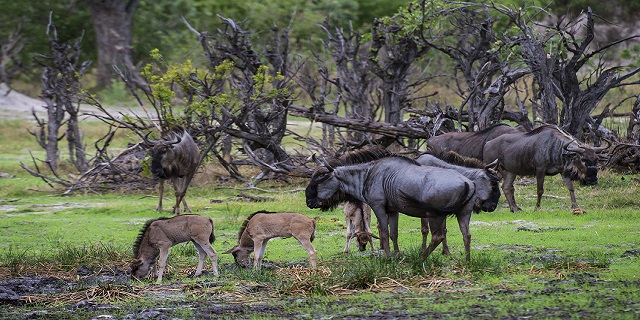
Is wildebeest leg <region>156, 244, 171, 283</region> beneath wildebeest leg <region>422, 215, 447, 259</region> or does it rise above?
beneath

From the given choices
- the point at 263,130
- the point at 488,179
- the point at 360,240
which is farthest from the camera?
the point at 263,130

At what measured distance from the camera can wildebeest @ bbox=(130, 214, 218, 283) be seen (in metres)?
11.0

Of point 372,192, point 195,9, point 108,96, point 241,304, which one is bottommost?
point 241,304

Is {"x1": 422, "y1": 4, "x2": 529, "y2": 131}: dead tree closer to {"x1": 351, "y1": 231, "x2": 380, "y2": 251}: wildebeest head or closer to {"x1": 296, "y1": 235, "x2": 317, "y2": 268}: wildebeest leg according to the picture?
{"x1": 351, "y1": 231, "x2": 380, "y2": 251}: wildebeest head

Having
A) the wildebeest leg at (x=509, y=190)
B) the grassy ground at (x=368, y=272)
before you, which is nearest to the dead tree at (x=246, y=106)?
the grassy ground at (x=368, y=272)

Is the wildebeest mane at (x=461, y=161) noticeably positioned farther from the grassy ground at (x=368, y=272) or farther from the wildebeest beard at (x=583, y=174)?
the wildebeest beard at (x=583, y=174)

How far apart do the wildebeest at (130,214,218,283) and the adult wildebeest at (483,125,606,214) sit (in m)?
7.12

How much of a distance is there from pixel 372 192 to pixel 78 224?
25.1ft

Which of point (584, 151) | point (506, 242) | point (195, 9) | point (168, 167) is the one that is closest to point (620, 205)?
point (584, 151)

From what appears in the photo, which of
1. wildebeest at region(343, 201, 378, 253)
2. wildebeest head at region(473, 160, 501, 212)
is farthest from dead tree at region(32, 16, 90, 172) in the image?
wildebeest head at region(473, 160, 501, 212)

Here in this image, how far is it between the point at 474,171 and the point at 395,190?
992 mm

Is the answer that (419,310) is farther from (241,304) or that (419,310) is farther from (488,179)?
(488,179)

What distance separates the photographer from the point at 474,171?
10.9 m

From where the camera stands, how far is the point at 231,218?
54.5ft
